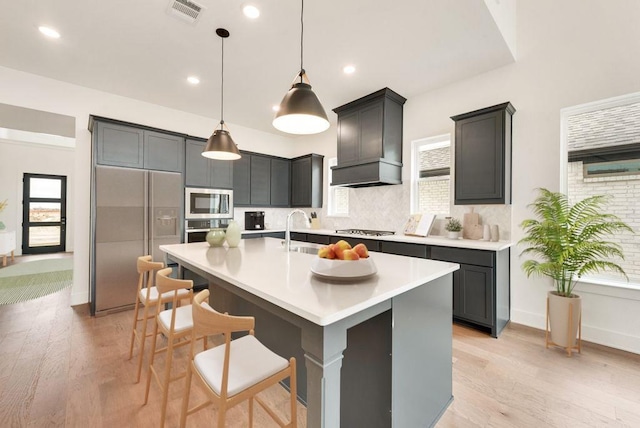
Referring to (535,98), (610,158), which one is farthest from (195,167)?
(610,158)

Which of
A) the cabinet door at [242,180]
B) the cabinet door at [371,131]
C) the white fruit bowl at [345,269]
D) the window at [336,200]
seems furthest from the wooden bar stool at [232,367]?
the window at [336,200]

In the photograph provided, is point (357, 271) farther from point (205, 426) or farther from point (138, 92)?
point (138, 92)

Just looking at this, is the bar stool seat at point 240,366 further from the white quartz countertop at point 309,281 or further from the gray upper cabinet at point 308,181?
the gray upper cabinet at point 308,181

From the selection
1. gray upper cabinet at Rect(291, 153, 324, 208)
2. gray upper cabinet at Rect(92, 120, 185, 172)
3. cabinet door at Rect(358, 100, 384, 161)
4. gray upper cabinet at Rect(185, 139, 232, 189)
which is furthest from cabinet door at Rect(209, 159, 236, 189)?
cabinet door at Rect(358, 100, 384, 161)

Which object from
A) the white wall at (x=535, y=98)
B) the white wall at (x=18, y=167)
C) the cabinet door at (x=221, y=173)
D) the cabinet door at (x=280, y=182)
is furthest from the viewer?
the white wall at (x=18, y=167)

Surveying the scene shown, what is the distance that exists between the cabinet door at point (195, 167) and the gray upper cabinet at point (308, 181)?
6.06ft

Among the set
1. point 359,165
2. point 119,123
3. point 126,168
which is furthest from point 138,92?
point 359,165

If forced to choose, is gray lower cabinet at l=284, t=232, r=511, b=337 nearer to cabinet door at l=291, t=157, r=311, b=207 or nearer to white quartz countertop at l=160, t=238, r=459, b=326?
white quartz countertop at l=160, t=238, r=459, b=326

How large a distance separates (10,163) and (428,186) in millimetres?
9900

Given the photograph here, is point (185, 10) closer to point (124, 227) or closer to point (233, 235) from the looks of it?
point (233, 235)

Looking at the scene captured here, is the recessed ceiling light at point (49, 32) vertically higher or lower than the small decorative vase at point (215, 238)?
higher

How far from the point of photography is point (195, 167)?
4.27m

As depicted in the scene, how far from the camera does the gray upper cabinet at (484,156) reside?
2.98 metres

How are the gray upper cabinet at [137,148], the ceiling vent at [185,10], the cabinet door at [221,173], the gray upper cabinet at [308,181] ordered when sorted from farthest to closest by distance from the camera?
the gray upper cabinet at [308,181] < the cabinet door at [221,173] < the gray upper cabinet at [137,148] < the ceiling vent at [185,10]
